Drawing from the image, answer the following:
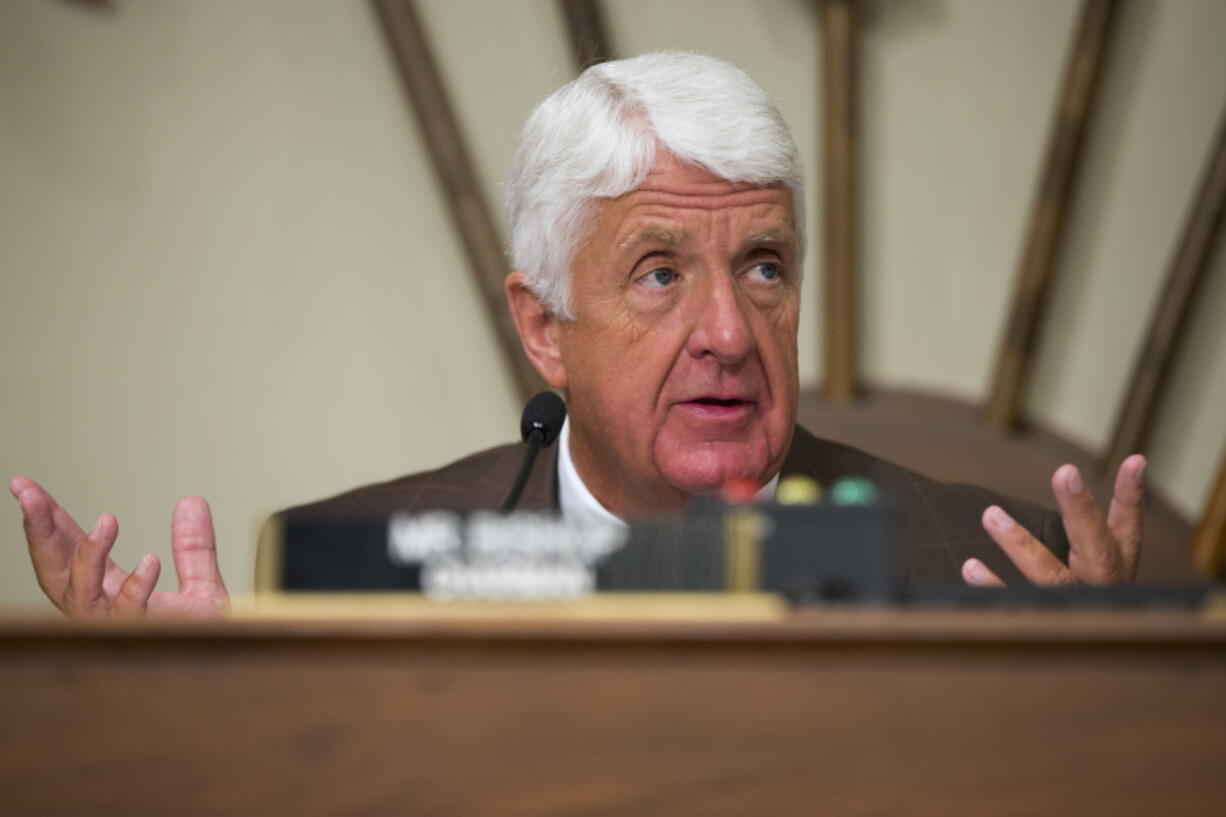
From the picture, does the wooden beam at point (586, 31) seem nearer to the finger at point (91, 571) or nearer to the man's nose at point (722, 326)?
the man's nose at point (722, 326)

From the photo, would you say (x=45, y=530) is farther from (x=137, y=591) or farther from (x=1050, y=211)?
(x=1050, y=211)

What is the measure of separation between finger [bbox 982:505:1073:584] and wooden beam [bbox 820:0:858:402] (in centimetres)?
200

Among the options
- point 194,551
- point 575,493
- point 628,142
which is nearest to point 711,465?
point 575,493

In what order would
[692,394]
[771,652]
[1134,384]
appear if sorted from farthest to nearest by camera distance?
[1134,384] < [692,394] < [771,652]

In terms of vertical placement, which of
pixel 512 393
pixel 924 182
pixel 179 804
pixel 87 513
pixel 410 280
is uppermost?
pixel 179 804

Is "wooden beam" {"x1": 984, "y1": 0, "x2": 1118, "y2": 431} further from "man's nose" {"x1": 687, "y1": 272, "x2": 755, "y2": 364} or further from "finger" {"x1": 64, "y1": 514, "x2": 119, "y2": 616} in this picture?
"finger" {"x1": 64, "y1": 514, "x2": 119, "y2": 616}

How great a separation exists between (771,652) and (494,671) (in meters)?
0.17

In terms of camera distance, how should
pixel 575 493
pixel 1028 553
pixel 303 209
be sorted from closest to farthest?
pixel 1028 553, pixel 575 493, pixel 303 209

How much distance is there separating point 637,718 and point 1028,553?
64 cm

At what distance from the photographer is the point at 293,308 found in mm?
3477

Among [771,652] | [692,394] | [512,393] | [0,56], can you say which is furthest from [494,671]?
[0,56]

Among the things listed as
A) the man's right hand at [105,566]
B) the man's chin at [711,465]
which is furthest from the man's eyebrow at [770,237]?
the man's right hand at [105,566]

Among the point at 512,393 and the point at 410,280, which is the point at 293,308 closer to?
the point at 410,280

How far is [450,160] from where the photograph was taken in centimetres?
332
